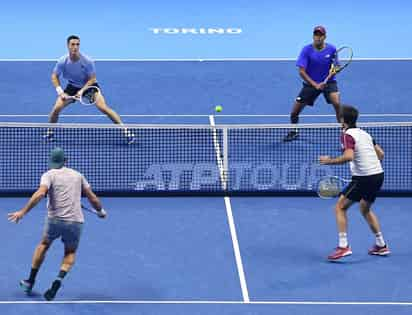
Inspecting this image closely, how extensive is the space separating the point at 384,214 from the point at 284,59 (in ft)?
29.6

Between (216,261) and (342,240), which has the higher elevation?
(342,240)

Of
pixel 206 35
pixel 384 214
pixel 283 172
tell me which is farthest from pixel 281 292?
pixel 206 35

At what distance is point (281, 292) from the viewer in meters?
11.9

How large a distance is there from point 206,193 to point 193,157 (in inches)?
42.8

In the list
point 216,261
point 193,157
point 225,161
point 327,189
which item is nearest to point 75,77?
point 193,157

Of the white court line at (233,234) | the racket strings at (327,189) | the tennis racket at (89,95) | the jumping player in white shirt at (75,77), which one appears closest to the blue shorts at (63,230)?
the white court line at (233,234)

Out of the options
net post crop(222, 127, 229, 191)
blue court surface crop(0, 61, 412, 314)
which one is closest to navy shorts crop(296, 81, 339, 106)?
blue court surface crop(0, 61, 412, 314)

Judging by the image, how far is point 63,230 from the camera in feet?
37.8

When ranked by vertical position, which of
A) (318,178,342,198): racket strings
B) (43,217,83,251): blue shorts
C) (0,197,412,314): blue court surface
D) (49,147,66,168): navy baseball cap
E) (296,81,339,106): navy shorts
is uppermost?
(296,81,339,106): navy shorts

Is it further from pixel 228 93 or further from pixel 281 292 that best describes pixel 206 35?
pixel 281 292

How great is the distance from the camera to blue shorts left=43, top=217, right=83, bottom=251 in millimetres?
11484

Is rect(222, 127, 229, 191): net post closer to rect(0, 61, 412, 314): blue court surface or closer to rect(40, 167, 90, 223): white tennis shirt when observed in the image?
rect(0, 61, 412, 314): blue court surface

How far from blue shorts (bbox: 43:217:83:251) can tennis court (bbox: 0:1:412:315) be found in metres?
0.63

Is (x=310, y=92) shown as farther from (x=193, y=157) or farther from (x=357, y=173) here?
(x=357, y=173)
